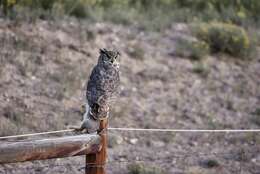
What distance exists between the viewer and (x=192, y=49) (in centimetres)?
1089

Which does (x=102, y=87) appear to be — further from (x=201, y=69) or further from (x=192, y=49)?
(x=192, y=49)

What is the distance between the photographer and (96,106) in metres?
4.75

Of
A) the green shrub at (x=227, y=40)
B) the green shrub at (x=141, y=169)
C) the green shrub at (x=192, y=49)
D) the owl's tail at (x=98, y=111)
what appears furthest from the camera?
the green shrub at (x=227, y=40)

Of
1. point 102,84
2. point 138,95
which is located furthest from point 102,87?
point 138,95

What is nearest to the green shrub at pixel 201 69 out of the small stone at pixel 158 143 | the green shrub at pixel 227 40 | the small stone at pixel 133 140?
the green shrub at pixel 227 40

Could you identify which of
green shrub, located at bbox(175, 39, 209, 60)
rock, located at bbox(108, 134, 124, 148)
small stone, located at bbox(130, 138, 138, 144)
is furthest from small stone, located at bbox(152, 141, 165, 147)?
green shrub, located at bbox(175, 39, 209, 60)

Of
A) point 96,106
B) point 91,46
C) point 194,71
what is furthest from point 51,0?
point 96,106

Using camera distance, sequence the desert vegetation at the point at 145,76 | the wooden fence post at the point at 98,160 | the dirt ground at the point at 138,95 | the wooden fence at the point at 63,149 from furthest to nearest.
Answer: the desert vegetation at the point at 145,76 → the dirt ground at the point at 138,95 → the wooden fence post at the point at 98,160 → the wooden fence at the point at 63,149

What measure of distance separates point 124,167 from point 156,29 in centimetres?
489

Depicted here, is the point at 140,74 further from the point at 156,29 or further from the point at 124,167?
the point at 124,167

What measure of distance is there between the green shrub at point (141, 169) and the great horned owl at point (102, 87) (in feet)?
6.97

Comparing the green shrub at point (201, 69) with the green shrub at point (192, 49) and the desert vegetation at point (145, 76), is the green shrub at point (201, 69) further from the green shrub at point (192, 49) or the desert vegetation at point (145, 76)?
the green shrub at point (192, 49)

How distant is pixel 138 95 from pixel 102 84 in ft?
15.3

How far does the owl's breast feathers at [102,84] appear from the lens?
4.75 m
